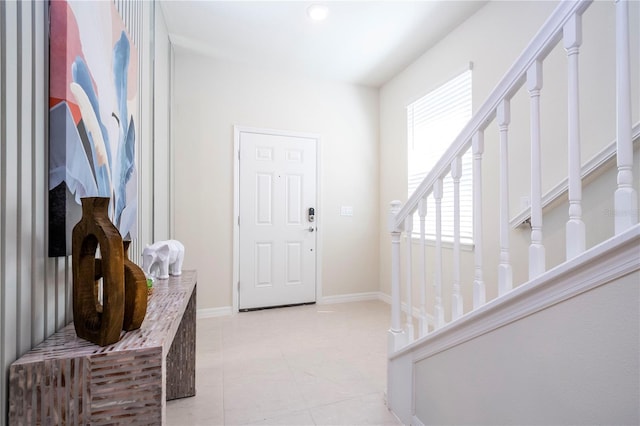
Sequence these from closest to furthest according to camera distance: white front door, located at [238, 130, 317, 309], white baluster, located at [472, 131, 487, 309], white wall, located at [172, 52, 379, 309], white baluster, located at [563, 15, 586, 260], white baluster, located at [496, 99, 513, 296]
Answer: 1. white baluster, located at [563, 15, 586, 260]
2. white baluster, located at [496, 99, 513, 296]
3. white baluster, located at [472, 131, 487, 309]
4. white wall, located at [172, 52, 379, 309]
5. white front door, located at [238, 130, 317, 309]

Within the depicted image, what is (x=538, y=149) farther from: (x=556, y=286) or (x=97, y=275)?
(x=97, y=275)

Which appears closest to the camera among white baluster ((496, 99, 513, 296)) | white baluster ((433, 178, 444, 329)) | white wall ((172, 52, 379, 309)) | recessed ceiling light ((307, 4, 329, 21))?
white baluster ((496, 99, 513, 296))

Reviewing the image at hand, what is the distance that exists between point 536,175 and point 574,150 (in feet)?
0.42

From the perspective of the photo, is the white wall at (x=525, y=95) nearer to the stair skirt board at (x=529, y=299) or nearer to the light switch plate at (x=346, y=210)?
the stair skirt board at (x=529, y=299)

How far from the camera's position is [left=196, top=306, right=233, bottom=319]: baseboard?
3.06 m

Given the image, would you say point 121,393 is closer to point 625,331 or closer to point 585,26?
point 625,331

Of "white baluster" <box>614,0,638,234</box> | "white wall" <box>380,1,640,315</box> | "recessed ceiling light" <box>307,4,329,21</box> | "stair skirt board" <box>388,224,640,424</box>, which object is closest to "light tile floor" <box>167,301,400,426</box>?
"stair skirt board" <box>388,224,640,424</box>

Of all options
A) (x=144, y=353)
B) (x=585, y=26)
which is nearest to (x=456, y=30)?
(x=585, y=26)

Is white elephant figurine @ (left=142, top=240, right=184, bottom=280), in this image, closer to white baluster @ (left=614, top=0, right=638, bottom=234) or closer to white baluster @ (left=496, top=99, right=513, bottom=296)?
white baluster @ (left=496, top=99, right=513, bottom=296)

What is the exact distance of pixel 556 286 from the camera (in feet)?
2.71

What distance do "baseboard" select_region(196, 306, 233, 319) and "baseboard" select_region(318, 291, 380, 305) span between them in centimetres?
103

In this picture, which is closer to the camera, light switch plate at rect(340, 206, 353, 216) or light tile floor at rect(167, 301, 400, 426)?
Result: light tile floor at rect(167, 301, 400, 426)

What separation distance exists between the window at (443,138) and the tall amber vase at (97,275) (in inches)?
95.2

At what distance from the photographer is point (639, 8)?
1.36m
